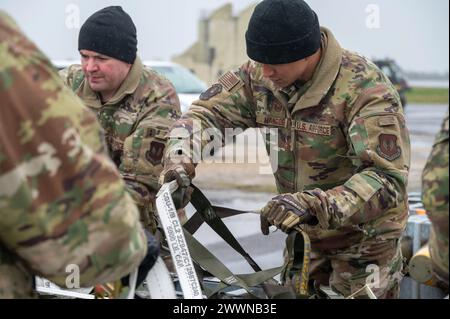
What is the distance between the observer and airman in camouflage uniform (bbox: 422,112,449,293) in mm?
2256

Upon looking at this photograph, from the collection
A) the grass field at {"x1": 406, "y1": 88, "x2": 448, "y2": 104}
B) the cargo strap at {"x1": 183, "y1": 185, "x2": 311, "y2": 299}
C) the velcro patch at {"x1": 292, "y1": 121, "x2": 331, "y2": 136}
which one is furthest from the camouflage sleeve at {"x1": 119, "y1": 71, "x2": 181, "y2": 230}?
the grass field at {"x1": 406, "y1": 88, "x2": 448, "y2": 104}

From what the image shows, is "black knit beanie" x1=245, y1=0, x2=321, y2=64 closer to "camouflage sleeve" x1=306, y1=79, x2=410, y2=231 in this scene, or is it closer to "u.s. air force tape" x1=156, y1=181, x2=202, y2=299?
"camouflage sleeve" x1=306, y1=79, x2=410, y2=231

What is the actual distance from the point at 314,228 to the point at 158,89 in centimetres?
130

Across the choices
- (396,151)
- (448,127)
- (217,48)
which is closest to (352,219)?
(396,151)

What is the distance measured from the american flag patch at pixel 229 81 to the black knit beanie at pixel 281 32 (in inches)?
17.5

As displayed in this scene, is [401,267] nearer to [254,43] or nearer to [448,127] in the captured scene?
[254,43]

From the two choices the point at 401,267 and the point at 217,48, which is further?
the point at 217,48

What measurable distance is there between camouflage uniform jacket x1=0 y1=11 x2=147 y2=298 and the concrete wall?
35.7 metres

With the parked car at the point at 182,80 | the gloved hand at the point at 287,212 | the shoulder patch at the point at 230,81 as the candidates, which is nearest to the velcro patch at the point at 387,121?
the gloved hand at the point at 287,212

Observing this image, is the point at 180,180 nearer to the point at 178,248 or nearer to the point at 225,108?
the point at 178,248

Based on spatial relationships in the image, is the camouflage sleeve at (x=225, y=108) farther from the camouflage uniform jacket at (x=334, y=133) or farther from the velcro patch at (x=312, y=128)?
the velcro patch at (x=312, y=128)

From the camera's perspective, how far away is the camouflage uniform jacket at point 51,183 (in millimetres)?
1957

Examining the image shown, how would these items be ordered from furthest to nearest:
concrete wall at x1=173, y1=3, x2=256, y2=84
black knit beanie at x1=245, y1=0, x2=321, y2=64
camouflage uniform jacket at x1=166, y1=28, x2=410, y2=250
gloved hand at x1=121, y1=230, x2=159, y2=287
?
concrete wall at x1=173, y1=3, x2=256, y2=84 → black knit beanie at x1=245, y1=0, x2=321, y2=64 → camouflage uniform jacket at x1=166, y1=28, x2=410, y2=250 → gloved hand at x1=121, y1=230, x2=159, y2=287
